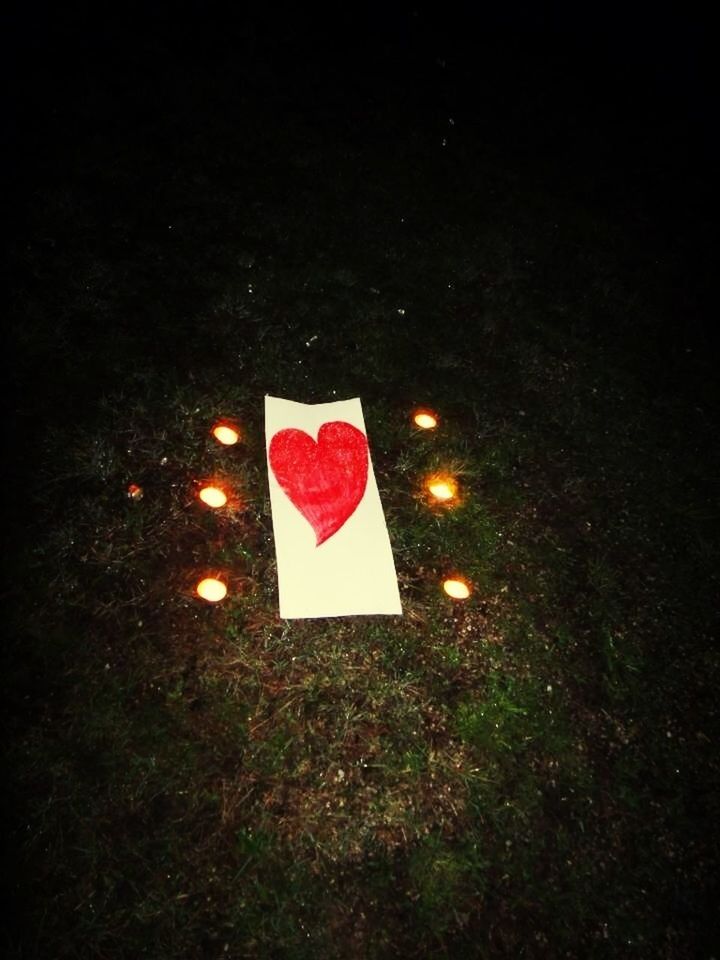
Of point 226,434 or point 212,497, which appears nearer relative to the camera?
point 212,497

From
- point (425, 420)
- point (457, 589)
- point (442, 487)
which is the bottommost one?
point (457, 589)

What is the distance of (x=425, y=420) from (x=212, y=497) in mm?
930

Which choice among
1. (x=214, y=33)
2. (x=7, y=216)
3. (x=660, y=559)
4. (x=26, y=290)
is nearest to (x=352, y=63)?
(x=214, y=33)

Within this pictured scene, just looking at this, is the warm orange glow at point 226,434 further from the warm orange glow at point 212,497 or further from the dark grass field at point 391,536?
the warm orange glow at point 212,497

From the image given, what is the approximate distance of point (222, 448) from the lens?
2020 mm

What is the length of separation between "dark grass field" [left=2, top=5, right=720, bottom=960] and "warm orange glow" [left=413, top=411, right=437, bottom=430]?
0.22 ft

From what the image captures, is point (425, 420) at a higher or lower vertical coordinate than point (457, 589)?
higher

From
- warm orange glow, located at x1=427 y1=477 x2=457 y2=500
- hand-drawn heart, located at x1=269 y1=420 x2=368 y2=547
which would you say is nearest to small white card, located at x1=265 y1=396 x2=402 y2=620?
hand-drawn heart, located at x1=269 y1=420 x2=368 y2=547

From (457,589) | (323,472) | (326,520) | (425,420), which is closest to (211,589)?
(326,520)

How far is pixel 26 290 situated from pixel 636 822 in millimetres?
2983

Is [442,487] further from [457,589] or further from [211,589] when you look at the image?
[211,589]

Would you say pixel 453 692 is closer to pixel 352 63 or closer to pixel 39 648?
pixel 39 648

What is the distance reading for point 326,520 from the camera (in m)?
1.88

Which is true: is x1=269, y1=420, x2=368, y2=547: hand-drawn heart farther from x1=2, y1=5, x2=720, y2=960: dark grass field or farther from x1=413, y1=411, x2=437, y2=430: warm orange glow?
x1=413, y1=411, x2=437, y2=430: warm orange glow
